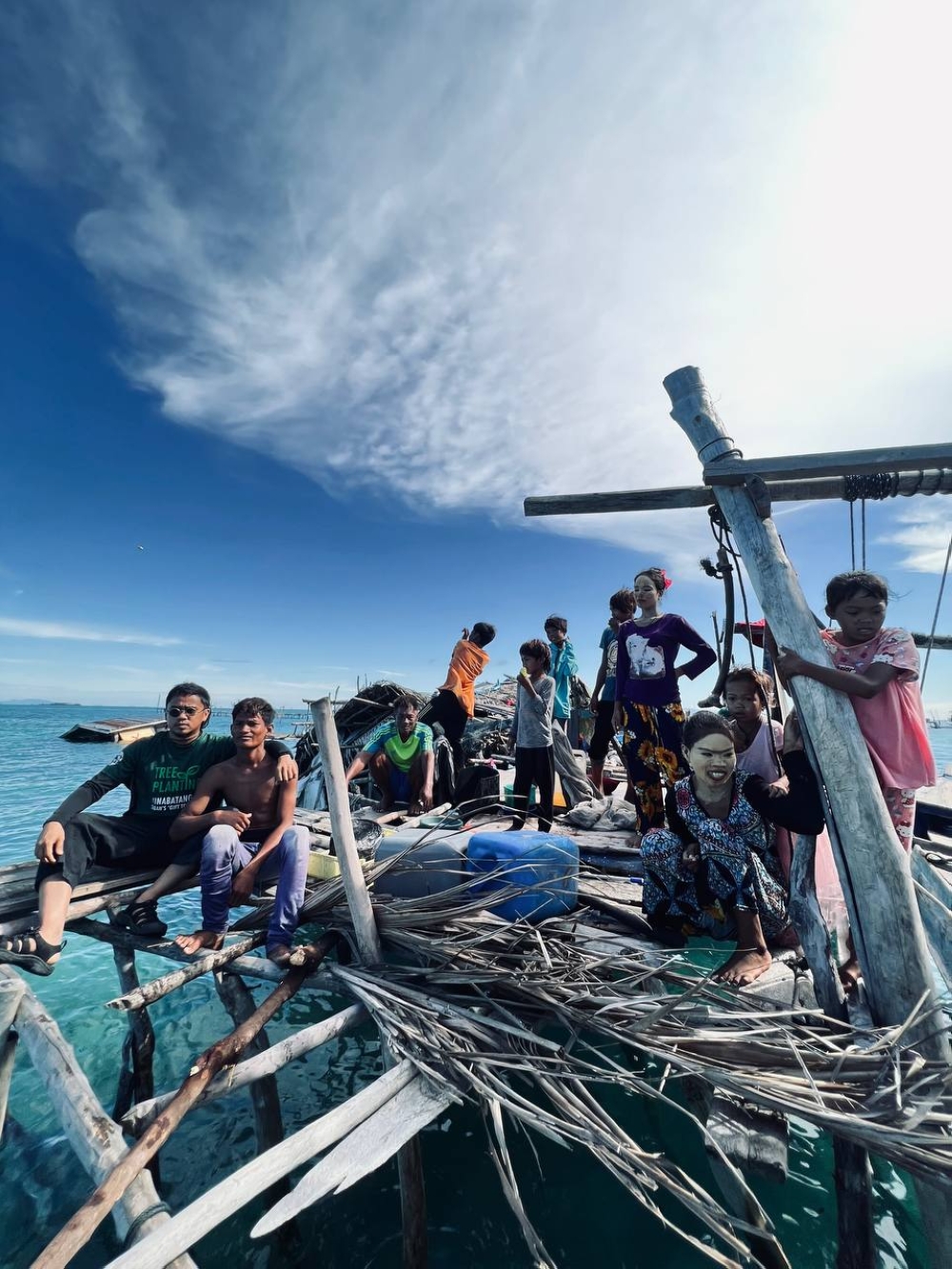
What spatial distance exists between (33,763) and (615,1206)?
112ft

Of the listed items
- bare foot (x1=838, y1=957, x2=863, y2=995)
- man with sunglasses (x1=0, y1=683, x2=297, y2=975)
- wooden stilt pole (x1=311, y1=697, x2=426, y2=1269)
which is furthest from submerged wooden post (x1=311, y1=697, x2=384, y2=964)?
bare foot (x1=838, y1=957, x2=863, y2=995)

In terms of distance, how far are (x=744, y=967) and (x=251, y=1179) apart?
2.35 m

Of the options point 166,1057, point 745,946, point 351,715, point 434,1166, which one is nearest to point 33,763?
point 351,715

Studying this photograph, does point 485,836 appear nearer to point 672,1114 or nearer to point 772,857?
point 772,857

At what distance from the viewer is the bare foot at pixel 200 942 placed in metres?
3.08

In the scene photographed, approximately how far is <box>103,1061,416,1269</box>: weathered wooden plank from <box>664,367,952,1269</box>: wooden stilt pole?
2.03 m

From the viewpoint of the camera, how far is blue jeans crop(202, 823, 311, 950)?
10.6 feet

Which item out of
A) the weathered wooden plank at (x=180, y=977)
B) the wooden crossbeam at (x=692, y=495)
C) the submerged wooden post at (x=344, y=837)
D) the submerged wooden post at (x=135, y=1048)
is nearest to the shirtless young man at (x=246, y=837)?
the weathered wooden plank at (x=180, y=977)

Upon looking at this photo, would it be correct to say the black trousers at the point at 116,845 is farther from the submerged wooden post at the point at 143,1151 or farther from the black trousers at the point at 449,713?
the black trousers at the point at 449,713

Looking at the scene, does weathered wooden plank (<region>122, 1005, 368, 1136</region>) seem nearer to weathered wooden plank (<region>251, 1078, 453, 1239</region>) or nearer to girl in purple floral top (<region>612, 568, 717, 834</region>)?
weathered wooden plank (<region>251, 1078, 453, 1239</region>)

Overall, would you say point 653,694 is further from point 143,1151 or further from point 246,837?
point 143,1151

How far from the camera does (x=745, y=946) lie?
287 centimetres

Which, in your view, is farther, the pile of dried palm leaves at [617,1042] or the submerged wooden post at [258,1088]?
the submerged wooden post at [258,1088]

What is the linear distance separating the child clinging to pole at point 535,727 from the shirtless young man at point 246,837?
109 inches
